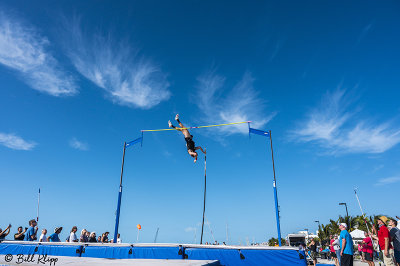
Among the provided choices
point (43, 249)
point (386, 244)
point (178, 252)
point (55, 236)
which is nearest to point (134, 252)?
point (178, 252)

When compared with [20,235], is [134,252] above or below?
below

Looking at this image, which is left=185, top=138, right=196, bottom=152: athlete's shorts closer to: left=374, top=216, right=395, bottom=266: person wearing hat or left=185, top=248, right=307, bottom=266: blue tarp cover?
left=185, top=248, right=307, bottom=266: blue tarp cover

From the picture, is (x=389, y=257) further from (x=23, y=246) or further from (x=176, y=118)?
(x=23, y=246)

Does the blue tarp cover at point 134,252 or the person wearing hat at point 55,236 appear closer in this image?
the blue tarp cover at point 134,252

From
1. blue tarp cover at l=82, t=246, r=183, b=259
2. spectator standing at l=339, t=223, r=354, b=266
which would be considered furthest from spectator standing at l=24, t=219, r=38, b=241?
spectator standing at l=339, t=223, r=354, b=266

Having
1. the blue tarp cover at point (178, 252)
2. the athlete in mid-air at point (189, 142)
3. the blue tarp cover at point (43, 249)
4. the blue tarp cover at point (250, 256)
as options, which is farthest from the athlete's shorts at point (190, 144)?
the blue tarp cover at point (43, 249)

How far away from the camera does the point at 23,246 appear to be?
7887mm

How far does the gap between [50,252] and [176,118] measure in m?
7.02

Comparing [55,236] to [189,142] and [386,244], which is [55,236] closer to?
[189,142]

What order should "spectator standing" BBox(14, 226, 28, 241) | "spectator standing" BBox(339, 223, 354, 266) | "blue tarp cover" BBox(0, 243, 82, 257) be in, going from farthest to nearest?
"spectator standing" BBox(14, 226, 28, 241)
"blue tarp cover" BBox(0, 243, 82, 257)
"spectator standing" BBox(339, 223, 354, 266)

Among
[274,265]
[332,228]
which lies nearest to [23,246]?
[274,265]

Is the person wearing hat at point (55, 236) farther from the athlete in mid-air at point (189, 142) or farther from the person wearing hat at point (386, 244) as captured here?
the person wearing hat at point (386, 244)

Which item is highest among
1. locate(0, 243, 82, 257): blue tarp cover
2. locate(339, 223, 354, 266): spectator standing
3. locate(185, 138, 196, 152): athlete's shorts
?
locate(185, 138, 196, 152): athlete's shorts

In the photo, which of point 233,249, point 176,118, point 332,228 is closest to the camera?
point 233,249
